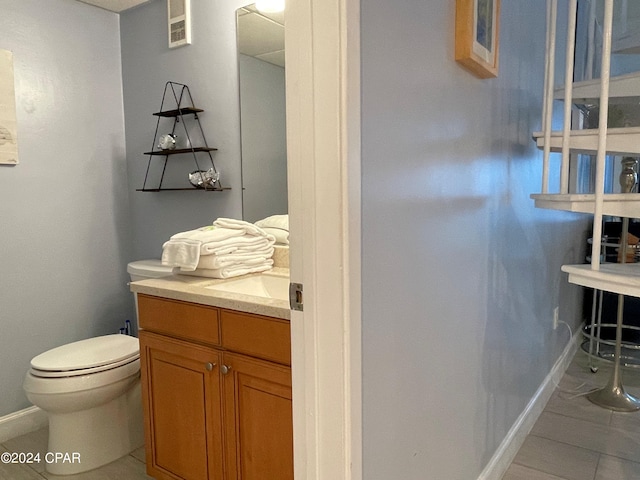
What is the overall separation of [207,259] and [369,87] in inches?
37.8

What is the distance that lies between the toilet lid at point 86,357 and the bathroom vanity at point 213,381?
0.90 feet

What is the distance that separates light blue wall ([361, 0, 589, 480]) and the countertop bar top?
343mm

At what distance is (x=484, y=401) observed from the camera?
64.4 inches

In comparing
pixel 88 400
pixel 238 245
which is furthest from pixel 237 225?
pixel 88 400

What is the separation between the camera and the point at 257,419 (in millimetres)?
1347

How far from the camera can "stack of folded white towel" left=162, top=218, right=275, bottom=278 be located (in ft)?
5.44

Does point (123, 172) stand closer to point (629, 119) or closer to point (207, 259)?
point (207, 259)

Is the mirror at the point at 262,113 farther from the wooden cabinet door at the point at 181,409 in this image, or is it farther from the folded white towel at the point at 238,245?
the wooden cabinet door at the point at 181,409

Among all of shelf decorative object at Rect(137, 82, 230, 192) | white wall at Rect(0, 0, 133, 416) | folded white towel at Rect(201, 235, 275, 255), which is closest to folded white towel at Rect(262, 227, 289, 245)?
folded white towel at Rect(201, 235, 275, 255)

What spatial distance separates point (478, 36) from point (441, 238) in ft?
1.91

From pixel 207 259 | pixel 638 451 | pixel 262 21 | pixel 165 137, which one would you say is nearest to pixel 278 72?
pixel 262 21

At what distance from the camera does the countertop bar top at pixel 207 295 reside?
129 centimetres

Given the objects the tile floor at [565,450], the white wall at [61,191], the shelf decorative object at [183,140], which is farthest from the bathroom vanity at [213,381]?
the white wall at [61,191]

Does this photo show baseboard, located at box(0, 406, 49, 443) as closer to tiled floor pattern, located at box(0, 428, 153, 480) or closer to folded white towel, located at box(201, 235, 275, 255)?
tiled floor pattern, located at box(0, 428, 153, 480)
